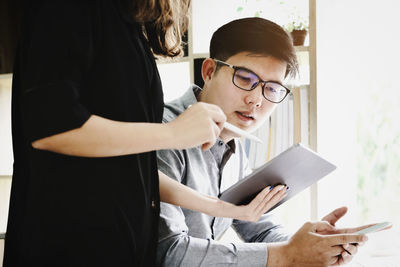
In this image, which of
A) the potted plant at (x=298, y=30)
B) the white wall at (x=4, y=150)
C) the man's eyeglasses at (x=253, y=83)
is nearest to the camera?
the man's eyeglasses at (x=253, y=83)

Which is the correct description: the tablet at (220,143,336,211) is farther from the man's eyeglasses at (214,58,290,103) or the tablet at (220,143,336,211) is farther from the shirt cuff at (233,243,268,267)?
the man's eyeglasses at (214,58,290,103)

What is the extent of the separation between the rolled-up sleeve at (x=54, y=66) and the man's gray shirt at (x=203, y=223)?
54cm

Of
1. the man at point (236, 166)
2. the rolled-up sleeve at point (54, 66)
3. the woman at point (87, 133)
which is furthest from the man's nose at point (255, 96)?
the rolled-up sleeve at point (54, 66)

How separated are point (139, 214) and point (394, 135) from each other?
6.55ft

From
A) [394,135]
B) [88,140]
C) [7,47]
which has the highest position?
[7,47]

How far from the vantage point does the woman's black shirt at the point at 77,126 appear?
55 centimetres

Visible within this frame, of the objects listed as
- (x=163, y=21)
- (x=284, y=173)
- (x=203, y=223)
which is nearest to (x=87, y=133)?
(x=163, y=21)

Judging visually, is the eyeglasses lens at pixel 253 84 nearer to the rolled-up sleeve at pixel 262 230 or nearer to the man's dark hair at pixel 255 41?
the man's dark hair at pixel 255 41

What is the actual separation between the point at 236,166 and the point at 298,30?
84 centimetres

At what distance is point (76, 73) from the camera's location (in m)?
0.57

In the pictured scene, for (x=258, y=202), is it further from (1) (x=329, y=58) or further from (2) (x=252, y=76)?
(1) (x=329, y=58)

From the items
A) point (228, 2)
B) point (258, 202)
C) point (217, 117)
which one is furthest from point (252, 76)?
point (228, 2)

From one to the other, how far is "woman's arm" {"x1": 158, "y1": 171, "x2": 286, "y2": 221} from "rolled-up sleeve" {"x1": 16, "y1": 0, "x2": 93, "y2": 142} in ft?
1.35

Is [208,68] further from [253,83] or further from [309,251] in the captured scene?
[309,251]
